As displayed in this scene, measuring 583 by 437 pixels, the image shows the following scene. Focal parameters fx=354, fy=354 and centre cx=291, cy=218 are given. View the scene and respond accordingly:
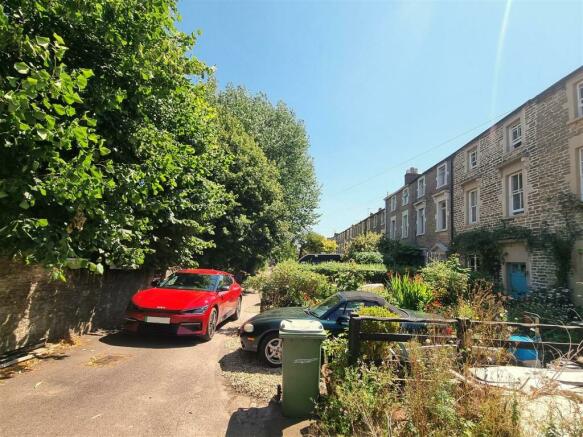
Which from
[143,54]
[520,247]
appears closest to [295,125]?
[520,247]

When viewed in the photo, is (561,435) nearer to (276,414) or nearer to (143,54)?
(276,414)

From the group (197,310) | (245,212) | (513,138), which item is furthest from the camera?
(245,212)

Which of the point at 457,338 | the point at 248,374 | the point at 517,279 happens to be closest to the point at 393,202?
the point at 517,279

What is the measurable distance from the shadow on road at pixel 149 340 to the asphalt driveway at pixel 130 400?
50 centimetres

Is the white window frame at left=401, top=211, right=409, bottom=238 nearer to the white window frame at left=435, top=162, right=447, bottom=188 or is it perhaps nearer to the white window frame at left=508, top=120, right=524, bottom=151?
the white window frame at left=435, top=162, right=447, bottom=188

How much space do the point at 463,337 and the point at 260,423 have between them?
2547mm

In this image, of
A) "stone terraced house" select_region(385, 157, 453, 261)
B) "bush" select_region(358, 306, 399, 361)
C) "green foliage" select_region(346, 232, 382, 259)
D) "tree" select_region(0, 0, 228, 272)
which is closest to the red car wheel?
"tree" select_region(0, 0, 228, 272)

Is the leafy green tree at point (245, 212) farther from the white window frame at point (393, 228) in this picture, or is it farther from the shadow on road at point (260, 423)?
the white window frame at point (393, 228)

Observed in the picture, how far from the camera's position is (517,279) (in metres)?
13.2

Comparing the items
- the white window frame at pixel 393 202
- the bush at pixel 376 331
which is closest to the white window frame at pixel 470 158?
the white window frame at pixel 393 202

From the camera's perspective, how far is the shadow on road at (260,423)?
3.87 metres

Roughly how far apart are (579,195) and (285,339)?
35.7ft

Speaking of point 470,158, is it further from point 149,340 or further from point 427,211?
point 149,340

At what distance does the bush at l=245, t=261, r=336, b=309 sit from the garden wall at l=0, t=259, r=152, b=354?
4.05 meters
